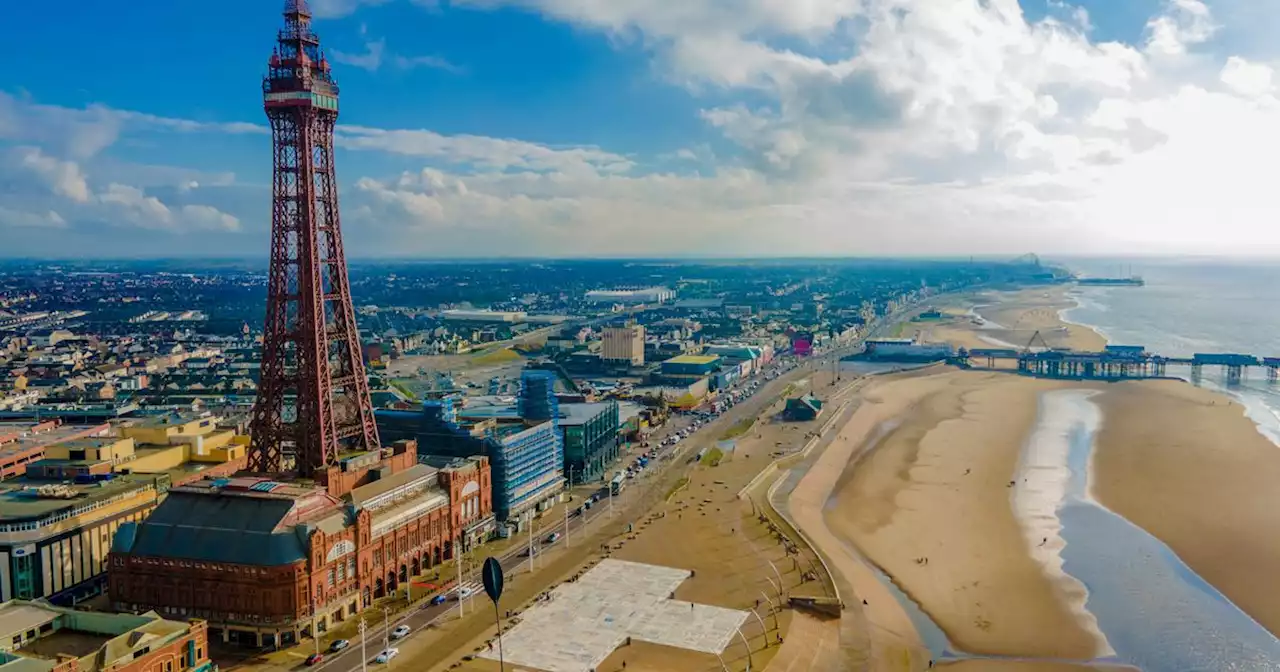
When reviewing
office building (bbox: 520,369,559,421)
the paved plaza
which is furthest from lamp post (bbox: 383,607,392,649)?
office building (bbox: 520,369,559,421)

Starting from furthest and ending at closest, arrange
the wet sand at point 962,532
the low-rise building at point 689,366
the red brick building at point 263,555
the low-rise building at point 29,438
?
1. the low-rise building at point 689,366
2. the low-rise building at point 29,438
3. the wet sand at point 962,532
4. the red brick building at point 263,555

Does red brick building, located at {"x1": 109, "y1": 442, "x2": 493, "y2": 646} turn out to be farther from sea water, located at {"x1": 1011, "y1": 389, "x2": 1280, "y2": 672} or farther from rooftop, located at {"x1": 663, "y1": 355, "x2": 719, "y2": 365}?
rooftop, located at {"x1": 663, "y1": 355, "x2": 719, "y2": 365}

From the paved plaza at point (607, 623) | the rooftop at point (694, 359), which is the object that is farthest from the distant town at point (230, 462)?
the paved plaza at point (607, 623)

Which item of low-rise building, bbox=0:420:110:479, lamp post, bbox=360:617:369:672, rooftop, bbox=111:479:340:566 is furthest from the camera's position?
low-rise building, bbox=0:420:110:479

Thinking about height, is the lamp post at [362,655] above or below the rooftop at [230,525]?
below

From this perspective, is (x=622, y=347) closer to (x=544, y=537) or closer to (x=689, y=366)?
(x=689, y=366)

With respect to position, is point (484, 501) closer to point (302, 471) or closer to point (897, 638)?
point (302, 471)

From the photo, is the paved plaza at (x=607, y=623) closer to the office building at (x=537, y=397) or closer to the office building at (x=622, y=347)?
the office building at (x=537, y=397)
